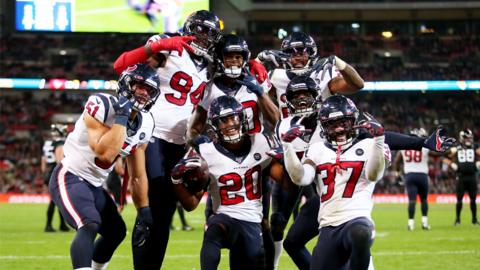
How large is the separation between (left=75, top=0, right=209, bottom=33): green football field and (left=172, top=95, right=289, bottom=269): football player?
15299 millimetres

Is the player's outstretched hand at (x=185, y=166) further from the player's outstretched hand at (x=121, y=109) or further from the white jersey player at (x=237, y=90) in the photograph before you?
the white jersey player at (x=237, y=90)

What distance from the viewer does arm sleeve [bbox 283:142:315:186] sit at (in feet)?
19.3

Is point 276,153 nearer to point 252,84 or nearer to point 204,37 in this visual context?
point 252,84

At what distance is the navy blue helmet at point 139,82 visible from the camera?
6.19 meters

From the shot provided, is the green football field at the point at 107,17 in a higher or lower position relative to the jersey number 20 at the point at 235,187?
higher

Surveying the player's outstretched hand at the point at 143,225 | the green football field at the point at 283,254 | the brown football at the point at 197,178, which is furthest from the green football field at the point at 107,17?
the brown football at the point at 197,178

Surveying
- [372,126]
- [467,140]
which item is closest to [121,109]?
[372,126]

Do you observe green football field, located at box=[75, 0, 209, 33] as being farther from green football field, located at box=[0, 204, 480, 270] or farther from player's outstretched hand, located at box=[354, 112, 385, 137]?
player's outstretched hand, located at box=[354, 112, 385, 137]

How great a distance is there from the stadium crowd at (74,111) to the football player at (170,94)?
26.3m

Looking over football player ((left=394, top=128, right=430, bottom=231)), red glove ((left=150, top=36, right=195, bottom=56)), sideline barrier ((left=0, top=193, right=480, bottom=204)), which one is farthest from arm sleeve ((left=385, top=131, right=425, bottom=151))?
sideline barrier ((left=0, top=193, right=480, bottom=204))

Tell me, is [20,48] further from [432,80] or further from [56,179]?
[56,179]

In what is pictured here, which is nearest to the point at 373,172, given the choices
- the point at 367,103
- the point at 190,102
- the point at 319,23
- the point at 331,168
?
the point at 331,168

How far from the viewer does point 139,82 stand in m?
6.17

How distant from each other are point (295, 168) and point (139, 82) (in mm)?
1321
